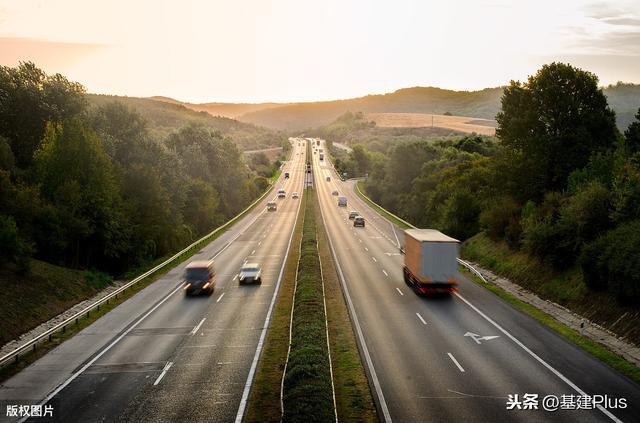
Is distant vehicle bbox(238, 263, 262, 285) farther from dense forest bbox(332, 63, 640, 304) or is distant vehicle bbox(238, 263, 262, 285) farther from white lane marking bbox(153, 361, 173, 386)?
dense forest bbox(332, 63, 640, 304)

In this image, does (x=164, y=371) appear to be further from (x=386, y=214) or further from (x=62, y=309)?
(x=386, y=214)

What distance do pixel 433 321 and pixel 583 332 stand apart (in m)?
7.42

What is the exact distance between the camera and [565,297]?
31.3 m

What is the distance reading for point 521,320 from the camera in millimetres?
28656

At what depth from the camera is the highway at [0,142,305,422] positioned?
60.1 ft

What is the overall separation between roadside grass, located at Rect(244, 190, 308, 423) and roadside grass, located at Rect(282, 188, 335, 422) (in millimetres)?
575

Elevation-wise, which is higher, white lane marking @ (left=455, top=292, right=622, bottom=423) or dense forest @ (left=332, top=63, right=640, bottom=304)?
dense forest @ (left=332, top=63, right=640, bottom=304)

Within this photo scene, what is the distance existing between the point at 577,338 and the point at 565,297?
6638mm

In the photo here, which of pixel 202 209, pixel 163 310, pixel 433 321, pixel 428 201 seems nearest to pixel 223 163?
pixel 202 209

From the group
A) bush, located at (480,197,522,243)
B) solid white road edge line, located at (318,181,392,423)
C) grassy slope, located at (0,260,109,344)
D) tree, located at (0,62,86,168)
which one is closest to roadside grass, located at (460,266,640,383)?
bush, located at (480,197,522,243)

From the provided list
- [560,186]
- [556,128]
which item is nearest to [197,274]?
[560,186]

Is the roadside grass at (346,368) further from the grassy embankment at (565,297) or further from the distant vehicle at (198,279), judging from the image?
the grassy embankment at (565,297)

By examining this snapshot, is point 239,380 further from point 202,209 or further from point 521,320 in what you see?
point 202,209

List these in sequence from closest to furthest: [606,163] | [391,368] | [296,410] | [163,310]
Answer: [296,410] < [391,368] < [163,310] < [606,163]
